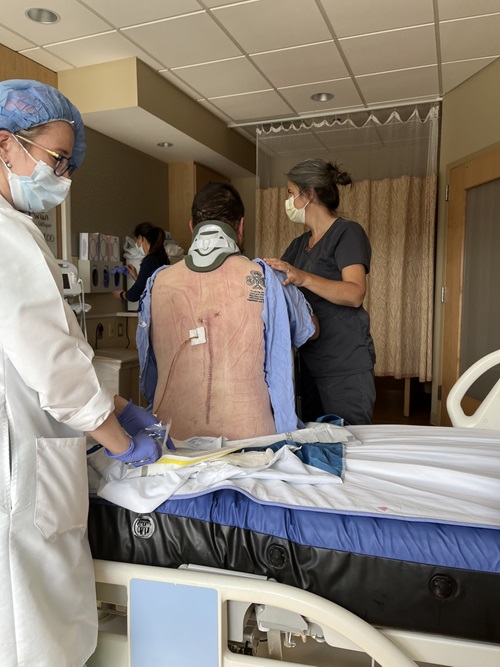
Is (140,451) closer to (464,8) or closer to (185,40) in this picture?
(185,40)

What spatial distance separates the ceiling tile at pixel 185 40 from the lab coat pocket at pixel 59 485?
8.06 ft

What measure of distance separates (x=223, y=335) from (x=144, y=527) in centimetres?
54

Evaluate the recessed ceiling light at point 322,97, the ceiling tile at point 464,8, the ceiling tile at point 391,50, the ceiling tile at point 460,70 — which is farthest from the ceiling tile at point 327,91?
the ceiling tile at point 464,8

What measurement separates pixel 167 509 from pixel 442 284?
10.9ft

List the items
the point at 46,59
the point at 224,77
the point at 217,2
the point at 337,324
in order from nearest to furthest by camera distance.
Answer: the point at 337,324 → the point at 217,2 → the point at 46,59 → the point at 224,77

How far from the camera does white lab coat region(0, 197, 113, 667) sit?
0.82m

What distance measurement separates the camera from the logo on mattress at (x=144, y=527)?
3.60 ft

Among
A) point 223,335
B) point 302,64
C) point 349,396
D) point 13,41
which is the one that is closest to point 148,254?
point 13,41

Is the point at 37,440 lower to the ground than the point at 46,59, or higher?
lower

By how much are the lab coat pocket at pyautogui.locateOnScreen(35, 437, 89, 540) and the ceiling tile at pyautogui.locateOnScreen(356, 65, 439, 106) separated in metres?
3.27

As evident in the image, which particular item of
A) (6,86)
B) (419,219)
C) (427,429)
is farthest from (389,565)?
(419,219)

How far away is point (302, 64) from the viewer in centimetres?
317

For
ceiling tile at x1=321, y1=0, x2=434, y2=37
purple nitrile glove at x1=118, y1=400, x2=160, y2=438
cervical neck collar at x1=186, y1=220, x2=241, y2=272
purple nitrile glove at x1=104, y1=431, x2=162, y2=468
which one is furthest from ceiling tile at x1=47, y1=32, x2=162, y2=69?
purple nitrile glove at x1=104, y1=431, x2=162, y2=468

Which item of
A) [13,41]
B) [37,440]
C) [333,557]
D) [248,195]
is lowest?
[333,557]
